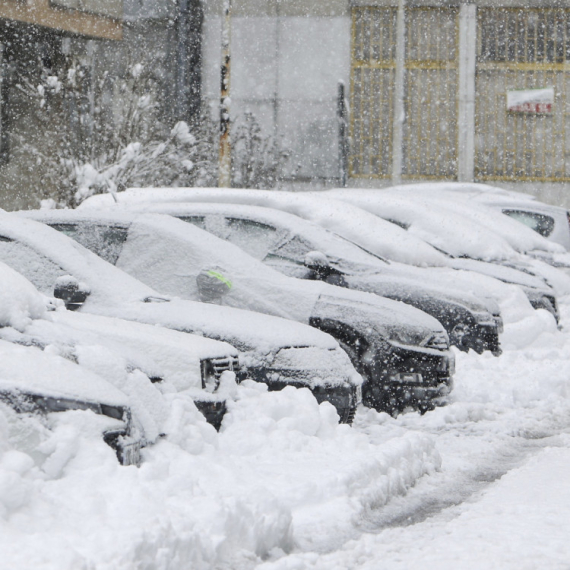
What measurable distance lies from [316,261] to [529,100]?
2160 cm

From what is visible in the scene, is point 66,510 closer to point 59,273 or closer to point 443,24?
point 59,273

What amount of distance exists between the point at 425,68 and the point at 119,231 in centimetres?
2192

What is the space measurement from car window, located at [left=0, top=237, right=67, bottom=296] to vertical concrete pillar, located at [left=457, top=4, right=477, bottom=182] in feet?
75.1

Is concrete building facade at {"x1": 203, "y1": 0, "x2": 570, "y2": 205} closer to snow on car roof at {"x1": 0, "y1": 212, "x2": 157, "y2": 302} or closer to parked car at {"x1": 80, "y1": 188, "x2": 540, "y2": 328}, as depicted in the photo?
parked car at {"x1": 80, "y1": 188, "x2": 540, "y2": 328}

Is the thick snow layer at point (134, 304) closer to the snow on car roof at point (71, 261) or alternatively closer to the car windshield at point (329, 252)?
the snow on car roof at point (71, 261)

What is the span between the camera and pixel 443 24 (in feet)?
96.6

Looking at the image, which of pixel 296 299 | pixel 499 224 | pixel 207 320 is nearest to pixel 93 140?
pixel 499 224

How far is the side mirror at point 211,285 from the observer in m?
→ 8.18

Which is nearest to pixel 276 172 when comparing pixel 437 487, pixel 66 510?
pixel 437 487

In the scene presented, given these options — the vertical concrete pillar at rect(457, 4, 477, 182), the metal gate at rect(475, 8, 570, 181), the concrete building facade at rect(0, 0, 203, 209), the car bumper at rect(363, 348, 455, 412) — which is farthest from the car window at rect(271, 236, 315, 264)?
the metal gate at rect(475, 8, 570, 181)

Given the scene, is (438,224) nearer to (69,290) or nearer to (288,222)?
(288,222)

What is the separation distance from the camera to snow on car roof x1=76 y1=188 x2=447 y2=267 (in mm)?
12164

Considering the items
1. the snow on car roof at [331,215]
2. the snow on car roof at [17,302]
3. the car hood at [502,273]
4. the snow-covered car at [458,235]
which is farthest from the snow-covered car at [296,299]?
the snow-covered car at [458,235]

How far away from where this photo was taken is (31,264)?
7.39 metres
